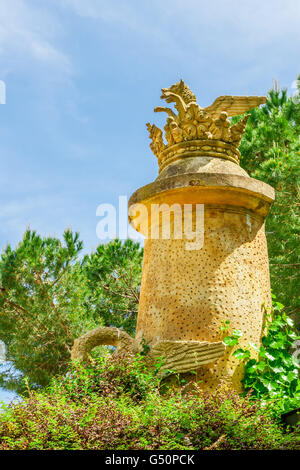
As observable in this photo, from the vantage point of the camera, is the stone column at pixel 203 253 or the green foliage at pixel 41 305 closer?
the stone column at pixel 203 253

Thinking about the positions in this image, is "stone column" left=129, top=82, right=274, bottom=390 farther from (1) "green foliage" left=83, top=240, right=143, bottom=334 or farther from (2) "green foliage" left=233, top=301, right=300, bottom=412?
(1) "green foliage" left=83, top=240, right=143, bottom=334

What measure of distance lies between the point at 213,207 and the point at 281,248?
18.0 ft

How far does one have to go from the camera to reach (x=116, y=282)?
11500 mm

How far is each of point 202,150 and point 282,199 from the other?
15.2 ft

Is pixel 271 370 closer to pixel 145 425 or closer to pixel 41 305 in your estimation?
pixel 145 425

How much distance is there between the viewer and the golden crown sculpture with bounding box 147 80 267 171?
4.23 m

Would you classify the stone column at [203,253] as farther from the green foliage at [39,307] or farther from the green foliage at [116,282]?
the green foliage at [116,282]

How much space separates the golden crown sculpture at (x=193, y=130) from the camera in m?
4.23

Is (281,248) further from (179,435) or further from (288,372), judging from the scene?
(179,435)

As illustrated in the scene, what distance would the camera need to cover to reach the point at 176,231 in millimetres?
3939

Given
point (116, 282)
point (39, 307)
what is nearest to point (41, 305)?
point (39, 307)

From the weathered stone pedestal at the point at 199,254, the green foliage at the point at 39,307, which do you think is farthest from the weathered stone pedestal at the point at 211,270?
the green foliage at the point at 39,307

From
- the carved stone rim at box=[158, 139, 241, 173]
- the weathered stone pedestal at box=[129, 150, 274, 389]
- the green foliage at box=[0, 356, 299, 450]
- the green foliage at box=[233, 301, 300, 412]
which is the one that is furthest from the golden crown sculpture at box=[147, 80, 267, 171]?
the green foliage at box=[0, 356, 299, 450]

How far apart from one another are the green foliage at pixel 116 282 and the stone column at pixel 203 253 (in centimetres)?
718
